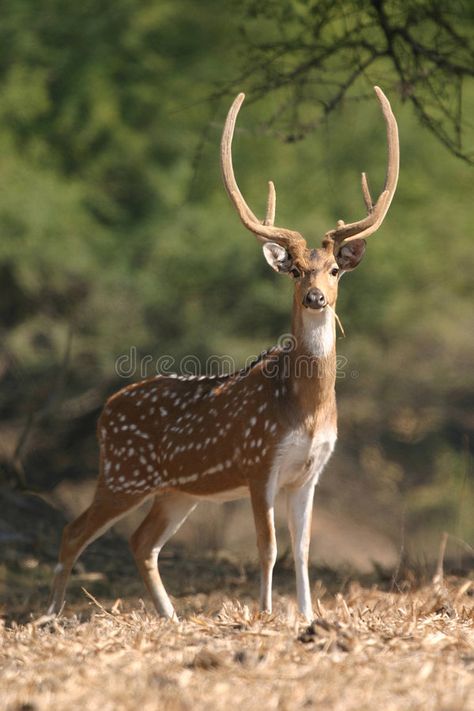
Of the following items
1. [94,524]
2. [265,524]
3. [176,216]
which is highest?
[176,216]

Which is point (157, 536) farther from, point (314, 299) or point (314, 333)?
point (314, 299)

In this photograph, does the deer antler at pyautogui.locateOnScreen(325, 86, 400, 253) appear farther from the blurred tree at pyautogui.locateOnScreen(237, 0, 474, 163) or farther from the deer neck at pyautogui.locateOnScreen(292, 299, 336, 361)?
the blurred tree at pyautogui.locateOnScreen(237, 0, 474, 163)

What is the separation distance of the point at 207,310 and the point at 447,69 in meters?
5.56

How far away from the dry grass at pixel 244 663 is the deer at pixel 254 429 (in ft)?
3.28

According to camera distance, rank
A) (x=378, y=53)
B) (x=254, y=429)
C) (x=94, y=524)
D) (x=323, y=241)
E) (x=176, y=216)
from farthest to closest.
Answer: (x=176, y=216), (x=378, y=53), (x=94, y=524), (x=254, y=429), (x=323, y=241)

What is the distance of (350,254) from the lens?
6859mm

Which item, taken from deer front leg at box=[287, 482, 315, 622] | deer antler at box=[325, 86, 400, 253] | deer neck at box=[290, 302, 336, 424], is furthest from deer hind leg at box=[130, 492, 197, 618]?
deer antler at box=[325, 86, 400, 253]

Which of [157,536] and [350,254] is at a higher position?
[350,254]

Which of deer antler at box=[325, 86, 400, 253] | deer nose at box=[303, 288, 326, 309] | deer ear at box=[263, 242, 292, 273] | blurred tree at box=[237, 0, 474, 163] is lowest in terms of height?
deer nose at box=[303, 288, 326, 309]

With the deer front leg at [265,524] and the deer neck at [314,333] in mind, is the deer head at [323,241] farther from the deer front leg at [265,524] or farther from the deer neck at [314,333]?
the deer front leg at [265,524]

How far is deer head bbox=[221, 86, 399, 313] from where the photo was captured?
265 inches

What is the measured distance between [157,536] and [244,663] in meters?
3.10

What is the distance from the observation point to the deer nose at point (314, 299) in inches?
257

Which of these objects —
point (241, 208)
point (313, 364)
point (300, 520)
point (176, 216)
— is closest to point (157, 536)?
point (300, 520)
